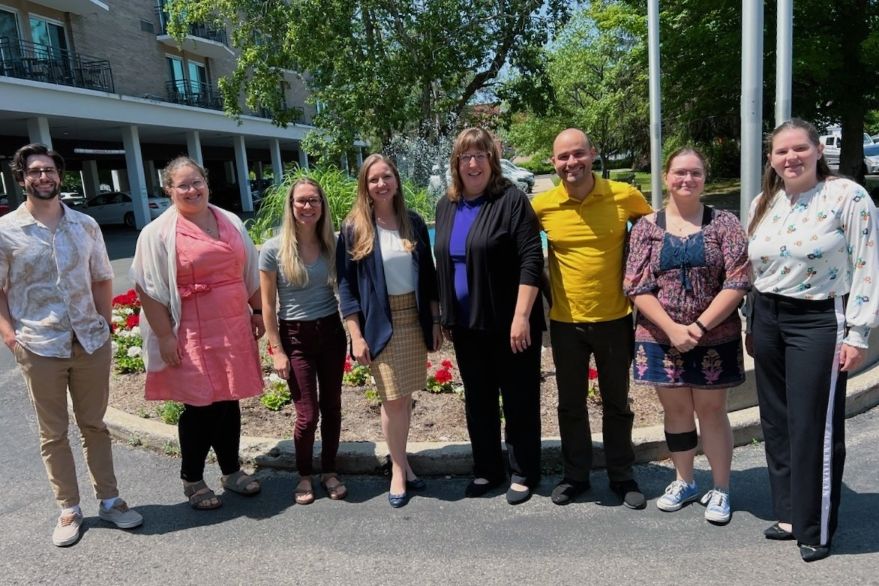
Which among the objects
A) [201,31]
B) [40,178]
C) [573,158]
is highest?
[201,31]

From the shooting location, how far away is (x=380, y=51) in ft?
50.3

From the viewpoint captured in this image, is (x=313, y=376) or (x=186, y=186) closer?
(x=186, y=186)

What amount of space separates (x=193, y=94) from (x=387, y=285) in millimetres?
29061

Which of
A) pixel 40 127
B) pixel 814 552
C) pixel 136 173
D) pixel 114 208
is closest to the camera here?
pixel 814 552

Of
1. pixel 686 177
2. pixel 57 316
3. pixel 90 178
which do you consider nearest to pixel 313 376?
pixel 57 316

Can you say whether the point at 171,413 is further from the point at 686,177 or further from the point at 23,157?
the point at 686,177

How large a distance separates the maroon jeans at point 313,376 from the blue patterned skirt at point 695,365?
5.63 feet

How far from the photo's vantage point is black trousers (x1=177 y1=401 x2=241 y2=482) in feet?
13.0

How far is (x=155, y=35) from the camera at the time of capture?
28.5 m

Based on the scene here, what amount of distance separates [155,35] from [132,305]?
2453 cm

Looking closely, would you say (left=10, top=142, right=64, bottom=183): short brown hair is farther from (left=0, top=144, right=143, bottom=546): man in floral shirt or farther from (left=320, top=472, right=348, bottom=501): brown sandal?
(left=320, top=472, right=348, bottom=501): brown sandal

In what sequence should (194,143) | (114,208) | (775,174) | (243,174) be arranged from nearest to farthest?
(775,174) < (114,208) < (194,143) < (243,174)

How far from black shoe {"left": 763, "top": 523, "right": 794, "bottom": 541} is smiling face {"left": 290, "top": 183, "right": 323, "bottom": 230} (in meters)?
2.82

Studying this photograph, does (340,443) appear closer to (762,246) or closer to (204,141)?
(762,246)
